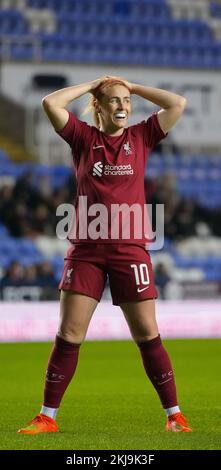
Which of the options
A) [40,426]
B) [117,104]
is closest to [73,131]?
[117,104]

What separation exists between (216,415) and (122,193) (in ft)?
5.76

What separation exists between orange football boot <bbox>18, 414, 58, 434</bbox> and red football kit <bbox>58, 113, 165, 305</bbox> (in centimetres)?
73

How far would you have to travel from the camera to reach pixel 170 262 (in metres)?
18.6

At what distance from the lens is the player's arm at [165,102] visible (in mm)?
5770

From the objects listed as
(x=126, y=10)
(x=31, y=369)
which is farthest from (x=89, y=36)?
(x=31, y=369)

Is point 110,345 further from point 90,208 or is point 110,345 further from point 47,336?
point 90,208

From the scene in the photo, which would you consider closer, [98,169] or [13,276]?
[98,169]

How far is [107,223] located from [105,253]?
162 millimetres

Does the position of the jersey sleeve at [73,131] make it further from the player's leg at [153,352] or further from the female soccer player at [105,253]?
the player's leg at [153,352]

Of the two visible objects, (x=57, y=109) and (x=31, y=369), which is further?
(x=31, y=369)

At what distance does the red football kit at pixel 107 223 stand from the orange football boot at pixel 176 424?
26.6 inches

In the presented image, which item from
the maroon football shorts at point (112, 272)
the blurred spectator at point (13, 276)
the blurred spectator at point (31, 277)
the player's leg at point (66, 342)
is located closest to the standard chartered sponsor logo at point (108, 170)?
the maroon football shorts at point (112, 272)

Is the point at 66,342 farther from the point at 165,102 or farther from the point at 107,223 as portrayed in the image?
the point at 165,102

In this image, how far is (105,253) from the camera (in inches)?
222
